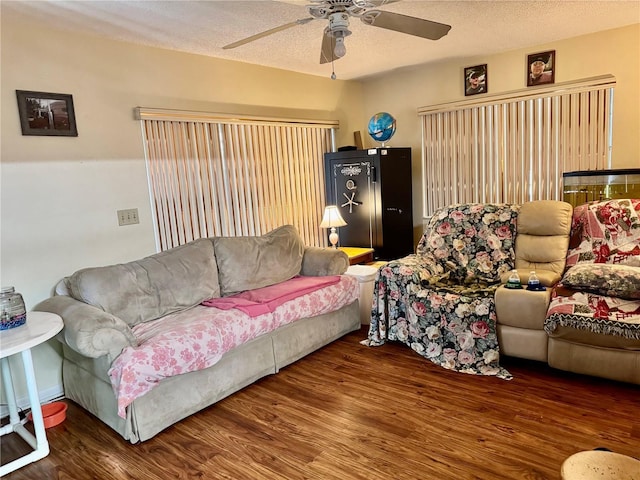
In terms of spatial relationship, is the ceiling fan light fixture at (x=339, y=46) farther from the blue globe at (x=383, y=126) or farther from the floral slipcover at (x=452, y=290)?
the blue globe at (x=383, y=126)

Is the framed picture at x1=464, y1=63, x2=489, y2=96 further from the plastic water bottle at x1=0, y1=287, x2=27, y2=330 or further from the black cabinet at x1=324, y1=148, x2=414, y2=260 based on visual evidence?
the plastic water bottle at x1=0, y1=287, x2=27, y2=330

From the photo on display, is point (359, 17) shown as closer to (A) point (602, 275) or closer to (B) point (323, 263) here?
(B) point (323, 263)

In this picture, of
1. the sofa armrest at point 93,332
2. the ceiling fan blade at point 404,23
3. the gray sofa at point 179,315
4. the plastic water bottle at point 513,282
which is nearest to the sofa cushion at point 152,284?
the gray sofa at point 179,315

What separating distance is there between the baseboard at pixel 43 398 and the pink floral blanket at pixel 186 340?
77cm

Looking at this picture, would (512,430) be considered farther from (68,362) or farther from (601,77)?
(601,77)

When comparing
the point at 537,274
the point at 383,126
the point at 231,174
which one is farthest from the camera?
the point at 383,126

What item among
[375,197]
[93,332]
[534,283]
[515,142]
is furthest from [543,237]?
[93,332]

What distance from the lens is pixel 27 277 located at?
276cm

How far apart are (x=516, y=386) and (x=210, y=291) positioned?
216 cm

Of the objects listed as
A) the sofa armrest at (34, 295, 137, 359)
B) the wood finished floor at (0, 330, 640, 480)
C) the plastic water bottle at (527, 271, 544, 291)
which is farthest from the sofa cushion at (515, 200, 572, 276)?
the sofa armrest at (34, 295, 137, 359)

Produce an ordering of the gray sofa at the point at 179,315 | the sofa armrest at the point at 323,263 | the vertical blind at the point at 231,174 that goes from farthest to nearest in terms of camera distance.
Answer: the sofa armrest at the point at 323,263 < the vertical blind at the point at 231,174 < the gray sofa at the point at 179,315

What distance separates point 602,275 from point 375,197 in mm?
2272

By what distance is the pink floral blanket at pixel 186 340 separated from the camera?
2215mm

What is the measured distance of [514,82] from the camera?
423 cm
